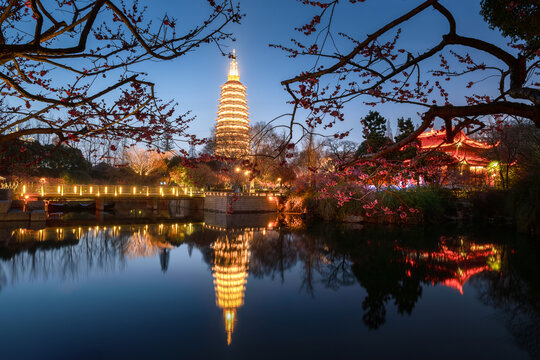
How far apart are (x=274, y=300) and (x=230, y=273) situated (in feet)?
8.88

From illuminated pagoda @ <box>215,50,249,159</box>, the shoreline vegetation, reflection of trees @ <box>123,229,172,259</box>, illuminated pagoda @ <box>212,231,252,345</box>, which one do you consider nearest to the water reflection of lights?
illuminated pagoda @ <box>212,231,252,345</box>

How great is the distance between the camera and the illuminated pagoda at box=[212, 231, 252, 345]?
22.7 ft

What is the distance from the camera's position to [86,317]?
6301 millimetres

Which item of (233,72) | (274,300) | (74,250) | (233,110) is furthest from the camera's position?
(233,72)

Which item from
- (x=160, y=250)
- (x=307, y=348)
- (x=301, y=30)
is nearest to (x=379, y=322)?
(x=307, y=348)

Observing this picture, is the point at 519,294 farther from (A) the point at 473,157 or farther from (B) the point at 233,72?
(B) the point at 233,72

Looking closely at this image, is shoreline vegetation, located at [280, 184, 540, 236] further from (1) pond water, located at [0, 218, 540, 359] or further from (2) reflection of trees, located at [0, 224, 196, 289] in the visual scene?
(2) reflection of trees, located at [0, 224, 196, 289]

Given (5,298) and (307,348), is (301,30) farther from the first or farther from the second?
(5,298)

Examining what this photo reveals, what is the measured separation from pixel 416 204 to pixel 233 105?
33063 mm

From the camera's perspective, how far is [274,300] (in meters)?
7.43

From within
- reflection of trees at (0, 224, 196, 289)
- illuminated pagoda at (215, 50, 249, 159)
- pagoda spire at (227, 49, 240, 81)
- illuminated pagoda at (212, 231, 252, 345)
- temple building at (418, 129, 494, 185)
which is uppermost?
pagoda spire at (227, 49, 240, 81)

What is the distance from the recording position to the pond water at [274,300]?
5102mm

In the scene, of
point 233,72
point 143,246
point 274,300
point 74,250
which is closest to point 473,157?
point 143,246

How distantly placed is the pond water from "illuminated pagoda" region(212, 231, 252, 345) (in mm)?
59
